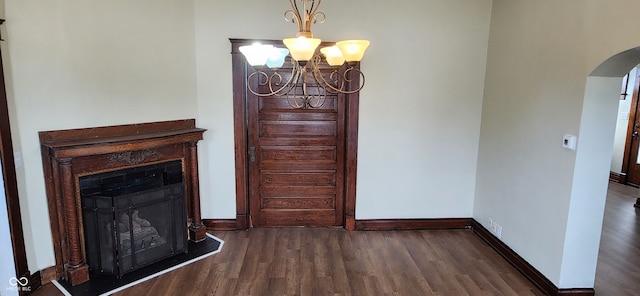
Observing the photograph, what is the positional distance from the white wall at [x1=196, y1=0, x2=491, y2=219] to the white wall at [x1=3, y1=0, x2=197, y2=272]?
18.2 inches

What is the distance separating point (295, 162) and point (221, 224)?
3.56 ft

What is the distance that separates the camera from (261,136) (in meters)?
4.00

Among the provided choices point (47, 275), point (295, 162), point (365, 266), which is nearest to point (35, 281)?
point (47, 275)

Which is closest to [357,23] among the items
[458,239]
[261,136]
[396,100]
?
[396,100]

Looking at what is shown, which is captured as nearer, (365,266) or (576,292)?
(576,292)

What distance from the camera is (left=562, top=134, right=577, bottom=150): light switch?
2647 millimetres

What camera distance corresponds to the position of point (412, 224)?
4.19 m

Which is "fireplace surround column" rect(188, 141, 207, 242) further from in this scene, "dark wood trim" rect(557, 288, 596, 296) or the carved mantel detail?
"dark wood trim" rect(557, 288, 596, 296)

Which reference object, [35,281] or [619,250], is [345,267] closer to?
[35,281]

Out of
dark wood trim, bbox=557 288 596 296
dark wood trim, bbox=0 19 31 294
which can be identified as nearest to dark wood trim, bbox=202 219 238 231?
dark wood trim, bbox=0 19 31 294

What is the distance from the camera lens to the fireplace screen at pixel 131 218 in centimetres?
295

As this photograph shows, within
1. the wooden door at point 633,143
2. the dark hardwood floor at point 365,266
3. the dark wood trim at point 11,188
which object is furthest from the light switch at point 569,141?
the wooden door at point 633,143

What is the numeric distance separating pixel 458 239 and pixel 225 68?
306cm

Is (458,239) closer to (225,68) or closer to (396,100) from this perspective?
(396,100)
